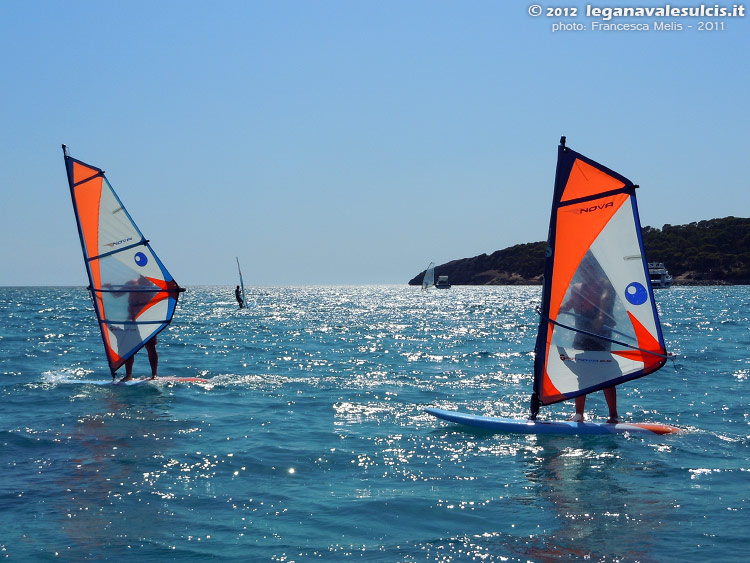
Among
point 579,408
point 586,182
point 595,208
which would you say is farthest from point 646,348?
point 586,182

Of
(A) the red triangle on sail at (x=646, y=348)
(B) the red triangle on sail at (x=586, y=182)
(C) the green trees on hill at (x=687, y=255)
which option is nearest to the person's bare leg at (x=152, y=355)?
(B) the red triangle on sail at (x=586, y=182)

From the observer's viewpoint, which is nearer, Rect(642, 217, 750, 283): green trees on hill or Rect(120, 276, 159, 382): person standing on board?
Rect(120, 276, 159, 382): person standing on board

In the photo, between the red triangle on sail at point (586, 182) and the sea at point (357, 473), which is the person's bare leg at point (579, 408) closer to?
the sea at point (357, 473)

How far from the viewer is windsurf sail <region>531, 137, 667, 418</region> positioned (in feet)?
37.6

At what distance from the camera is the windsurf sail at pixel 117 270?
55.3 feet

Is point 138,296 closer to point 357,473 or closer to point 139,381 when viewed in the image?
point 139,381

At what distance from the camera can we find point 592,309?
12.0 meters

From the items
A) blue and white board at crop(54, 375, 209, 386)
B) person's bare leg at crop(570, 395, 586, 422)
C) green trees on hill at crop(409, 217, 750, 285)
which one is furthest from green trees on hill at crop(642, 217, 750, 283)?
person's bare leg at crop(570, 395, 586, 422)

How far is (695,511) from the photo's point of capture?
800cm

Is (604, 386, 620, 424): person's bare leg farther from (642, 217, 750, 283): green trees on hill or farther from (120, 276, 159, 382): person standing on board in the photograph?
(642, 217, 750, 283): green trees on hill

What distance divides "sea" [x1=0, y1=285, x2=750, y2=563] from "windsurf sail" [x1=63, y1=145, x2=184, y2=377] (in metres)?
1.41

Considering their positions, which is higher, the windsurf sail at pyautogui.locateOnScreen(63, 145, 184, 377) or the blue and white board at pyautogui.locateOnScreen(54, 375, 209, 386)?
the windsurf sail at pyautogui.locateOnScreen(63, 145, 184, 377)

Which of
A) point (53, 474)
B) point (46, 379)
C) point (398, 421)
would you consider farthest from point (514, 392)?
point (46, 379)

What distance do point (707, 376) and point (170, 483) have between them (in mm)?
15253
